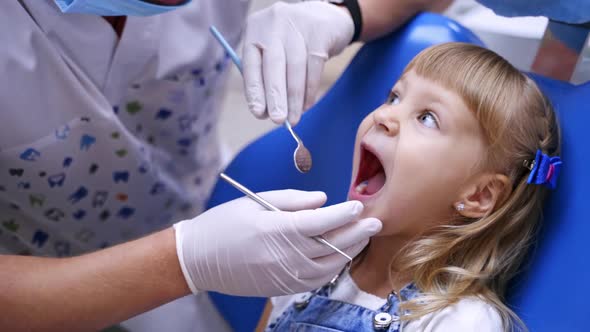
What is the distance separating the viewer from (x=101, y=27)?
1246 mm

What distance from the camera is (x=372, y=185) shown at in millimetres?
1114

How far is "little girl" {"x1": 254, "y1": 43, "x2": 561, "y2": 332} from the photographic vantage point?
1013mm

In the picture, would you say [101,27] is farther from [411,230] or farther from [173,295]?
[411,230]

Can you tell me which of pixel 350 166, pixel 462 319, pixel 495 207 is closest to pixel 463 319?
pixel 462 319

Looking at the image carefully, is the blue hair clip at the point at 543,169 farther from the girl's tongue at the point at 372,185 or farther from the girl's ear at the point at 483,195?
the girl's tongue at the point at 372,185

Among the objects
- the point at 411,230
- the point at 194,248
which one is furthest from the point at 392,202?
the point at 194,248

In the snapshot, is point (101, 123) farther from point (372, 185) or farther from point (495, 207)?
point (495, 207)

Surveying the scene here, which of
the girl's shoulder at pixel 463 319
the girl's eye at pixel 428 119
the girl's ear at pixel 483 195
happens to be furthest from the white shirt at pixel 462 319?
the girl's eye at pixel 428 119

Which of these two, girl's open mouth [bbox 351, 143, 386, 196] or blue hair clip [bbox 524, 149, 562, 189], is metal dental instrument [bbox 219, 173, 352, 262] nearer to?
girl's open mouth [bbox 351, 143, 386, 196]

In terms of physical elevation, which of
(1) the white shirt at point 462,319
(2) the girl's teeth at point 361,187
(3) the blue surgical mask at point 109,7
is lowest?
(1) the white shirt at point 462,319

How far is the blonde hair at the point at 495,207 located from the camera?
1015 mm

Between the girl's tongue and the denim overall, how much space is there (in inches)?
7.0

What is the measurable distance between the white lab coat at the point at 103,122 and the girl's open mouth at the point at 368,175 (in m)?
0.53

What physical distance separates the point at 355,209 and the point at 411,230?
0.58 ft
